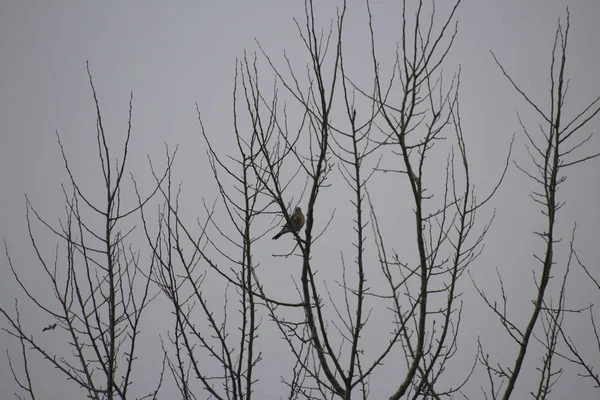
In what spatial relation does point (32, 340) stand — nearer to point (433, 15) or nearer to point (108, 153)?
point (108, 153)

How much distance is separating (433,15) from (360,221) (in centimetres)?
142

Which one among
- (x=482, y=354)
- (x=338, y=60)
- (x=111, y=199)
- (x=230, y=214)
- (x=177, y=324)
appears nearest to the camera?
(x=338, y=60)

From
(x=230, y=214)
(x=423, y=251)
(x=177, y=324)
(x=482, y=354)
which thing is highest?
(x=230, y=214)

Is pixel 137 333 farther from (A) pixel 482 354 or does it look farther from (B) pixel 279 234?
(B) pixel 279 234

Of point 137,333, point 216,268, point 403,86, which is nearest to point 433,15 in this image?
point 403,86

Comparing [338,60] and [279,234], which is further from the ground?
[279,234]

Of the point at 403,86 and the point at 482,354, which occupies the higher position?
the point at 403,86

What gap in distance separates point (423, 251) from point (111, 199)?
2.06 meters

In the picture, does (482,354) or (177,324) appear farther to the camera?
(482,354)

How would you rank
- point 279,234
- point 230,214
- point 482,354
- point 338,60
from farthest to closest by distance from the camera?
point 279,234 < point 482,354 < point 230,214 < point 338,60

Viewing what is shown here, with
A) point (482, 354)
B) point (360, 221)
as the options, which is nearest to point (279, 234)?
point (482, 354)

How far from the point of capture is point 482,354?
339 centimetres

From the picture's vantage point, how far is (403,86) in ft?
9.66

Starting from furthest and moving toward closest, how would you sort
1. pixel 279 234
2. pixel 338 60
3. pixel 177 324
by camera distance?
1. pixel 279 234
2. pixel 177 324
3. pixel 338 60
